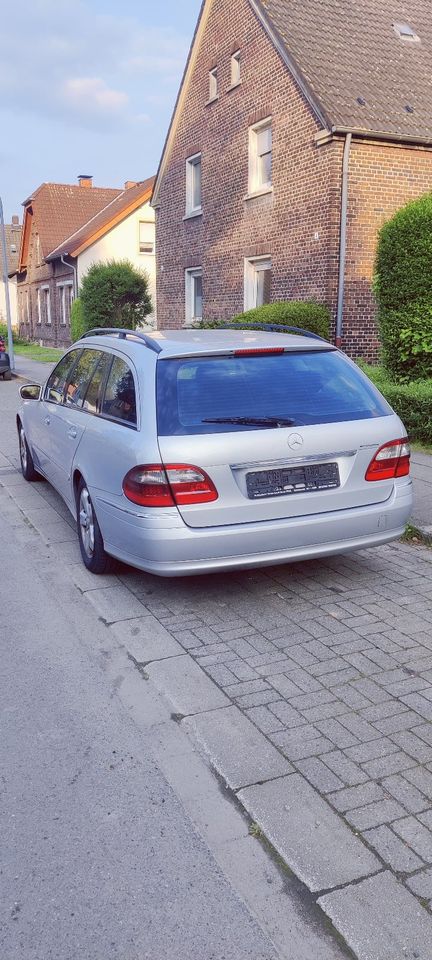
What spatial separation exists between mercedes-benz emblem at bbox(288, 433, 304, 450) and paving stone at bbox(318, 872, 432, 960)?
8.00 feet

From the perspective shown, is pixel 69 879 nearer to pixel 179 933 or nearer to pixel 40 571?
pixel 179 933

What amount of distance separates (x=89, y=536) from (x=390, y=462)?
2070 mm

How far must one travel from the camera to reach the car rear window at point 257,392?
4.52 metres

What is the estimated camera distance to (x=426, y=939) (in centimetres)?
229

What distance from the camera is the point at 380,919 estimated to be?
2.36 m

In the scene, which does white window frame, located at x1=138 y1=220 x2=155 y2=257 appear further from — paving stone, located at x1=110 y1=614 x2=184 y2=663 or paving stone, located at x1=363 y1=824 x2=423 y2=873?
paving stone, located at x1=363 y1=824 x2=423 y2=873

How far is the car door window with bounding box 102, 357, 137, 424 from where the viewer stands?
4.81 m

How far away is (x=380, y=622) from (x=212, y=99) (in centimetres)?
1872

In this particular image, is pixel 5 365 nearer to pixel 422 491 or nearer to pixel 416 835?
pixel 422 491

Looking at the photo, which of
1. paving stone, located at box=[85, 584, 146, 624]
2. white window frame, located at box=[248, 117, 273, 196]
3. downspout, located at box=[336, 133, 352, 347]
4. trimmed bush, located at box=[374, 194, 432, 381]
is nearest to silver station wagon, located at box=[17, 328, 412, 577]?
paving stone, located at box=[85, 584, 146, 624]

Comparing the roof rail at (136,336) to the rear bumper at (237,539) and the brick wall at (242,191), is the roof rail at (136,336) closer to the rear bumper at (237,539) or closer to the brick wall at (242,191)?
the rear bumper at (237,539)

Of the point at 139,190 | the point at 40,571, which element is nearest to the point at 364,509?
the point at 40,571

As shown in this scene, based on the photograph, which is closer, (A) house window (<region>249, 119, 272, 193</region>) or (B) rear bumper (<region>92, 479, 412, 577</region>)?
(B) rear bumper (<region>92, 479, 412, 577</region>)

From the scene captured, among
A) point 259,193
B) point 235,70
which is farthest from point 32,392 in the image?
point 235,70
